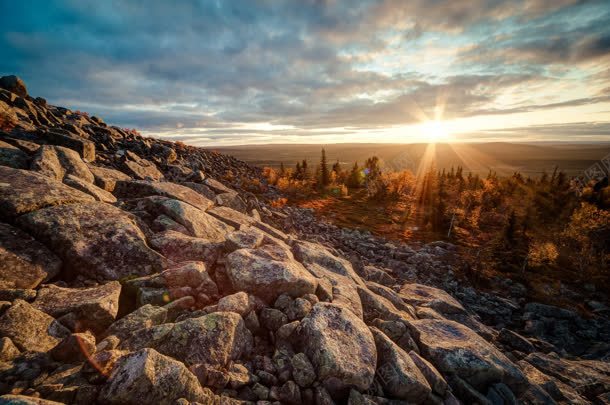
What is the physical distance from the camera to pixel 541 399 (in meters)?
10.0

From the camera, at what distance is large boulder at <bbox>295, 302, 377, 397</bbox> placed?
6.41 m

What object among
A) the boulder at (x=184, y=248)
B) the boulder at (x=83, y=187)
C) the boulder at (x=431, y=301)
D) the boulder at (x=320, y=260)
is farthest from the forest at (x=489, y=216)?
the boulder at (x=83, y=187)

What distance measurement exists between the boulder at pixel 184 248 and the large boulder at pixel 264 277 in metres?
1.25

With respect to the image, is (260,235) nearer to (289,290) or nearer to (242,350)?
(289,290)

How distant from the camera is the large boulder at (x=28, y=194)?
837 cm

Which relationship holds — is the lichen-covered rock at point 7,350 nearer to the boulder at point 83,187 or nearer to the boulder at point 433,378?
the boulder at point 83,187

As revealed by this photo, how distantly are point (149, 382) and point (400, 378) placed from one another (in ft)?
20.7

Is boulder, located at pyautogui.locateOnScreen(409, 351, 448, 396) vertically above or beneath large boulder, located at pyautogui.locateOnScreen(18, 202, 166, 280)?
beneath

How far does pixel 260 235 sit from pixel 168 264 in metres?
4.64

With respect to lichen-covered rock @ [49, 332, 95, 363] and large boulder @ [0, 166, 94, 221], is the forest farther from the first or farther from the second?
large boulder @ [0, 166, 94, 221]

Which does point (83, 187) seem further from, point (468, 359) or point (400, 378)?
point (468, 359)

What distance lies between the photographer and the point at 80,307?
6.55 meters

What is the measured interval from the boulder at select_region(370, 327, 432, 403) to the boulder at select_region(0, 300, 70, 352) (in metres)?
8.33

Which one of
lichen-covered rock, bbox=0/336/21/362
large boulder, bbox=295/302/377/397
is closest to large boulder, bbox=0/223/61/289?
lichen-covered rock, bbox=0/336/21/362
